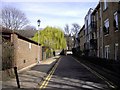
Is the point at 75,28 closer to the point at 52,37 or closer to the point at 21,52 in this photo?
the point at 52,37

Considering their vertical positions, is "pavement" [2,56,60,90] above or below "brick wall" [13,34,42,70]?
below

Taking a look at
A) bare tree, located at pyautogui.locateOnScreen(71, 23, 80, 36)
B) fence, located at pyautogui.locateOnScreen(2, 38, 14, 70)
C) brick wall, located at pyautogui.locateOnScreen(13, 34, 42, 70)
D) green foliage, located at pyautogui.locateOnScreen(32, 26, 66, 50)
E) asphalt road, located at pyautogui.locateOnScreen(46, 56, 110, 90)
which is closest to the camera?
asphalt road, located at pyautogui.locateOnScreen(46, 56, 110, 90)

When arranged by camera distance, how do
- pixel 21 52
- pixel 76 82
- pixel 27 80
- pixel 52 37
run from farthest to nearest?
pixel 52 37
pixel 21 52
pixel 27 80
pixel 76 82

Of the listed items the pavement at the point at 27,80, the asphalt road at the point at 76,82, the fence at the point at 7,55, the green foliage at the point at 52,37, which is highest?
the green foliage at the point at 52,37

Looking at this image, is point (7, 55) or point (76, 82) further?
point (7, 55)

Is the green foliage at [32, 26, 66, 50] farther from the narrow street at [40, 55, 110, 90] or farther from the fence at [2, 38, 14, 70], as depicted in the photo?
the narrow street at [40, 55, 110, 90]

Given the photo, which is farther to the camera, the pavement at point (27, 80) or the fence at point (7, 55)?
the fence at point (7, 55)

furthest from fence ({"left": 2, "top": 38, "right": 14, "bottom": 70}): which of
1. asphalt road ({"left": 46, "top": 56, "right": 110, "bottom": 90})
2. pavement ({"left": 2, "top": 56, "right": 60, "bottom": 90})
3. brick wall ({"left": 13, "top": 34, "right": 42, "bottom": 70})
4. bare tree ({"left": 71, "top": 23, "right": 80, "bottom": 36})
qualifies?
bare tree ({"left": 71, "top": 23, "right": 80, "bottom": 36})

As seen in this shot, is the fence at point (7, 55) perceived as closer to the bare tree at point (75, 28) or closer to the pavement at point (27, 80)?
the pavement at point (27, 80)

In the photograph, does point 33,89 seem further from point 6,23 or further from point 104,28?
point 6,23

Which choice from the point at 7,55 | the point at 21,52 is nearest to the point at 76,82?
the point at 7,55

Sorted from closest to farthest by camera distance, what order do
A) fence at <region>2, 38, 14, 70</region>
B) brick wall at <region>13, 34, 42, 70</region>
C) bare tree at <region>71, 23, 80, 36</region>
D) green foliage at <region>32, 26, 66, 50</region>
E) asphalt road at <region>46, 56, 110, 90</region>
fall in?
1. asphalt road at <region>46, 56, 110, 90</region>
2. fence at <region>2, 38, 14, 70</region>
3. brick wall at <region>13, 34, 42, 70</region>
4. green foliage at <region>32, 26, 66, 50</region>
5. bare tree at <region>71, 23, 80, 36</region>

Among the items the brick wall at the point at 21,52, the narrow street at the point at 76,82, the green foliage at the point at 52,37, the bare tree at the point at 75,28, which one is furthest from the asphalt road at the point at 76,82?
the bare tree at the point at 75,28

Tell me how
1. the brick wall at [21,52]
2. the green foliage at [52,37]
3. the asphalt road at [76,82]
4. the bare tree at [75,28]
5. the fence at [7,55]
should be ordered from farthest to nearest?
the bare tree at [75,28] → the green foliage at [52,37] → the brick wall at [21,52] → the fence at [7,55] → the asphalt road at [76,82]
